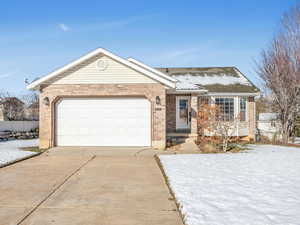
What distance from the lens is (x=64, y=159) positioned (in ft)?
32.7

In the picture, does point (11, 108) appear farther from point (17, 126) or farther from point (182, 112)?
point (182, 112)

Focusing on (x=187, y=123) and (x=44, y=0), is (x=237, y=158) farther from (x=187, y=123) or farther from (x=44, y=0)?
(x=44, y=0)

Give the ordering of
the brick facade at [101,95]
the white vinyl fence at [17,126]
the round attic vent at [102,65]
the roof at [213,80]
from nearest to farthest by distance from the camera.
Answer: the brick facade at [101,95] → the round attic vent at [102,65] → the roof at [213,80] → the white vinyl fence at [17,126]

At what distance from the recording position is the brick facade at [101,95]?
1255cm

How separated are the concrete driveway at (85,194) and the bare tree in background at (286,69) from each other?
11434 mm

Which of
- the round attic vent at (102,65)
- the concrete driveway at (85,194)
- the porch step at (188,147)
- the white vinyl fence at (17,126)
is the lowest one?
the concrete driveway at (85,194)

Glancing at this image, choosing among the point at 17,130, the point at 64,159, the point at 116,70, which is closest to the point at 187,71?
the point at 116,70

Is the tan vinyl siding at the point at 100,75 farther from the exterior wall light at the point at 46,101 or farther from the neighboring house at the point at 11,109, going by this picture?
the neighboring house at the point at 11,109

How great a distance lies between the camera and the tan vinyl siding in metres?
12.8

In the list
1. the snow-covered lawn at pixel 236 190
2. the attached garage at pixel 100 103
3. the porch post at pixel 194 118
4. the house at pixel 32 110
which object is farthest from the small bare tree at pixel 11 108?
the snow-covered lawn at pixel 236 190

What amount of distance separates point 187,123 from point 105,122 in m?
5.85

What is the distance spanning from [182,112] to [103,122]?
5701 millimetres

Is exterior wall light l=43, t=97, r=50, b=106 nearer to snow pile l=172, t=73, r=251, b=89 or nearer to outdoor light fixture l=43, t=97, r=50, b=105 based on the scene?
outdoor light fixture l=43, t=97, r=50, b=105

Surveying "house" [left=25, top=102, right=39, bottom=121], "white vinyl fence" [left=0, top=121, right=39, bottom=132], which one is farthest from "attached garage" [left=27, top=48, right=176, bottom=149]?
"house" [left=25, top=102, right=39, bottom=121]
